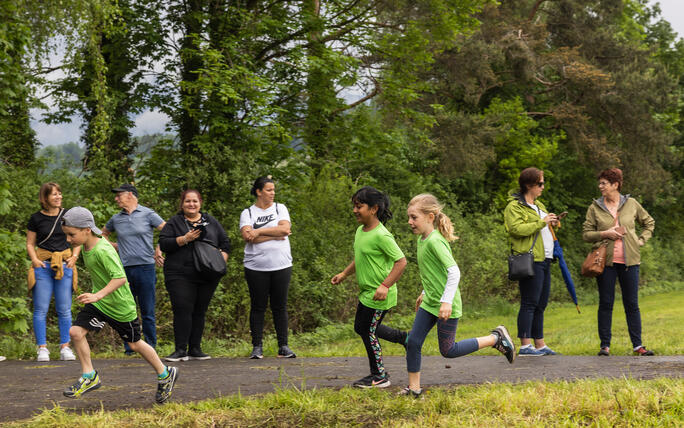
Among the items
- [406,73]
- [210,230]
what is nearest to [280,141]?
[406,73]

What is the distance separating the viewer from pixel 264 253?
26.7 ft

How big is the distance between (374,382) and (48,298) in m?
4.93

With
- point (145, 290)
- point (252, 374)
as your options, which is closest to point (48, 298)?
point (145, 290)

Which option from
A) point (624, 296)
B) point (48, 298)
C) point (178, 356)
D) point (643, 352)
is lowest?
point (643, 352)

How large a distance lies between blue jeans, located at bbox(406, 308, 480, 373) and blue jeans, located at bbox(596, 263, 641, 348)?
341 centimetres

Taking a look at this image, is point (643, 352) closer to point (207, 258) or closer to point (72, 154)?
point (207, 258)

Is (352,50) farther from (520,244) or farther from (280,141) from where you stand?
(520,244)

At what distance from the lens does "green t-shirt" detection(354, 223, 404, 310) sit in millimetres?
5910

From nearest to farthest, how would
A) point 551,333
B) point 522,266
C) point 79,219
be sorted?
point 79,219
point 522,266
point 551,333

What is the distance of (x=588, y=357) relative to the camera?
805 cm

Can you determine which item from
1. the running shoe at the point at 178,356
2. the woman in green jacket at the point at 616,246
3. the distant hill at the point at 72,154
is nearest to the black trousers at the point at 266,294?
the running shoe at the point at 178,356

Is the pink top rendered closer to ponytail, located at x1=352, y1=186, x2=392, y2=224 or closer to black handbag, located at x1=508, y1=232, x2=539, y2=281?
black handbag, located at x1=508, y1=232, x2=539, y2=281

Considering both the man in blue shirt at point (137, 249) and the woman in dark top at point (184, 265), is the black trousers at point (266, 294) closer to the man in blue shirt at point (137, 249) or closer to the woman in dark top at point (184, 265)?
the woman in dark top at point (184, 265)

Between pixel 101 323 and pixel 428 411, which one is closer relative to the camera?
pixel 428 411
